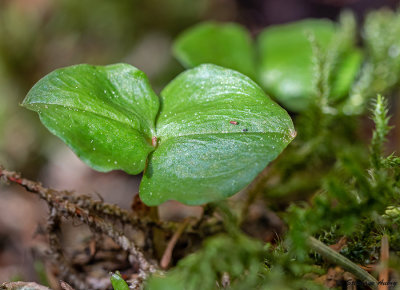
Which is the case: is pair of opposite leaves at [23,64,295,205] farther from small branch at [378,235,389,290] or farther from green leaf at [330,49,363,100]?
green leaf at [330,49,363,100]

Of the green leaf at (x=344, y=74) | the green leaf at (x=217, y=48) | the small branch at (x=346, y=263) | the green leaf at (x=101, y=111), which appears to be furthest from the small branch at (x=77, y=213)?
the green leaf at (x=344, y=74)

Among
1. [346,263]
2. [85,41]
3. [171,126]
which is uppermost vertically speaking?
[171,126]

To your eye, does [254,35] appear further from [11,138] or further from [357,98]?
[11,138]

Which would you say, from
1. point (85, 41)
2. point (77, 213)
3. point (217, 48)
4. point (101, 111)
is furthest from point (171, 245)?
point (85, 41)

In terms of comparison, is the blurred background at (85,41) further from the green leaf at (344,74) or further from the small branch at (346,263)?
the small branch at (346,263)

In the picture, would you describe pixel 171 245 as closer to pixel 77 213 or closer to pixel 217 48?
pixel 77 213

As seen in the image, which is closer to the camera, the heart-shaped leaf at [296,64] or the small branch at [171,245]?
the small branch at [171,245]

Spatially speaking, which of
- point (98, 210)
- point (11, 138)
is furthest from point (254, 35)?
point (98, 210)
